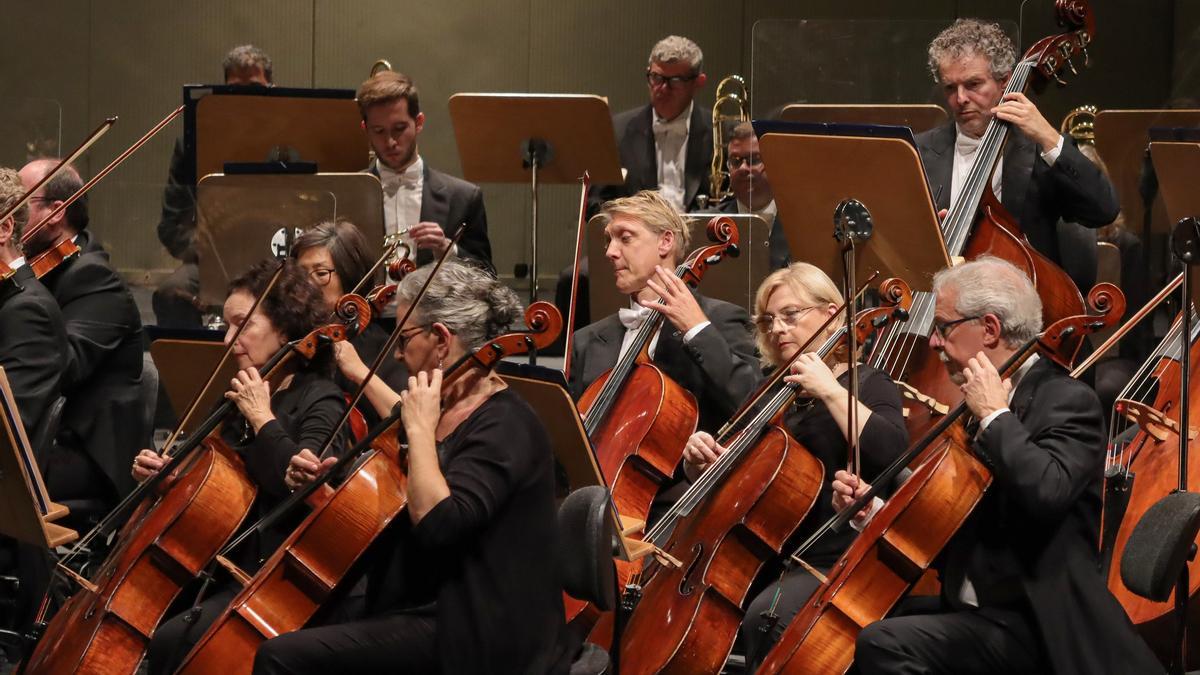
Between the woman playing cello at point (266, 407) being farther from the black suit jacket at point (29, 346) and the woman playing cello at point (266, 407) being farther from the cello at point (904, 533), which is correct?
the cello at point (904, 533)

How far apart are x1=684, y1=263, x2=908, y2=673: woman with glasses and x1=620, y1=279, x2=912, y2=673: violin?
0.20 ft

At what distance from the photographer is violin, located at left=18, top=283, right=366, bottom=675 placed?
303cm

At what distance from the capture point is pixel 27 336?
366cm

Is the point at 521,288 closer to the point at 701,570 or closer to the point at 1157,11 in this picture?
the point at 1157,11

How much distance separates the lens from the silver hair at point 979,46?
3650 millimetres

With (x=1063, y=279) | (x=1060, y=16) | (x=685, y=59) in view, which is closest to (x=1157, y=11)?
(x=685, y=59)

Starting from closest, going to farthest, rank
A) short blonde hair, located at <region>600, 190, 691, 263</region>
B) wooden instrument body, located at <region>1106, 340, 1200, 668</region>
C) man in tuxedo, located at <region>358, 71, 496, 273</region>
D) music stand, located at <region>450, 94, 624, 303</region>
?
1. wooden instrument body, located at <region>1106, 340, 1200, 668</region>
2. short blonde hair, located at <region>600, 190, 691, 263</region>
3. music stand, located at <region>450, 94, 624, 303</region>
4. man in tuxedo, located at <region>358, 71, 496, 273</region>

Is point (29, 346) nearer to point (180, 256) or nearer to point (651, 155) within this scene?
point (180, 256)

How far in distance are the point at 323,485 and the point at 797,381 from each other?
0.94m

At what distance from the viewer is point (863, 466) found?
3.14 meters

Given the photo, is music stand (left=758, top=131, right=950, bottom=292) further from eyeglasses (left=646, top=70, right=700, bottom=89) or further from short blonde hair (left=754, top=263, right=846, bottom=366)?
eyeglasses (left=646, top=70, right=700, bottom=89)

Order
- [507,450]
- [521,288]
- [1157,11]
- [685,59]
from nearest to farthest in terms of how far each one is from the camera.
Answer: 1. [507,450]
2. [685,59]
3. [1157,11]
4. [521,288]

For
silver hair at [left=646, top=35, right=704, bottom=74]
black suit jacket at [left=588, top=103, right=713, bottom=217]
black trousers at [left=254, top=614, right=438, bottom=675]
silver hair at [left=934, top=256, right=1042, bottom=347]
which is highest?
silver hair at [left=646, top=35, right=704, bottom=74]

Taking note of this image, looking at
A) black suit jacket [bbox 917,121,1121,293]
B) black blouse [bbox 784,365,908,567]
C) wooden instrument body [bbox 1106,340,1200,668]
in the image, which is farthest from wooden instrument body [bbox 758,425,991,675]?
black suit jacket [bbox 917,121,1121,293]
